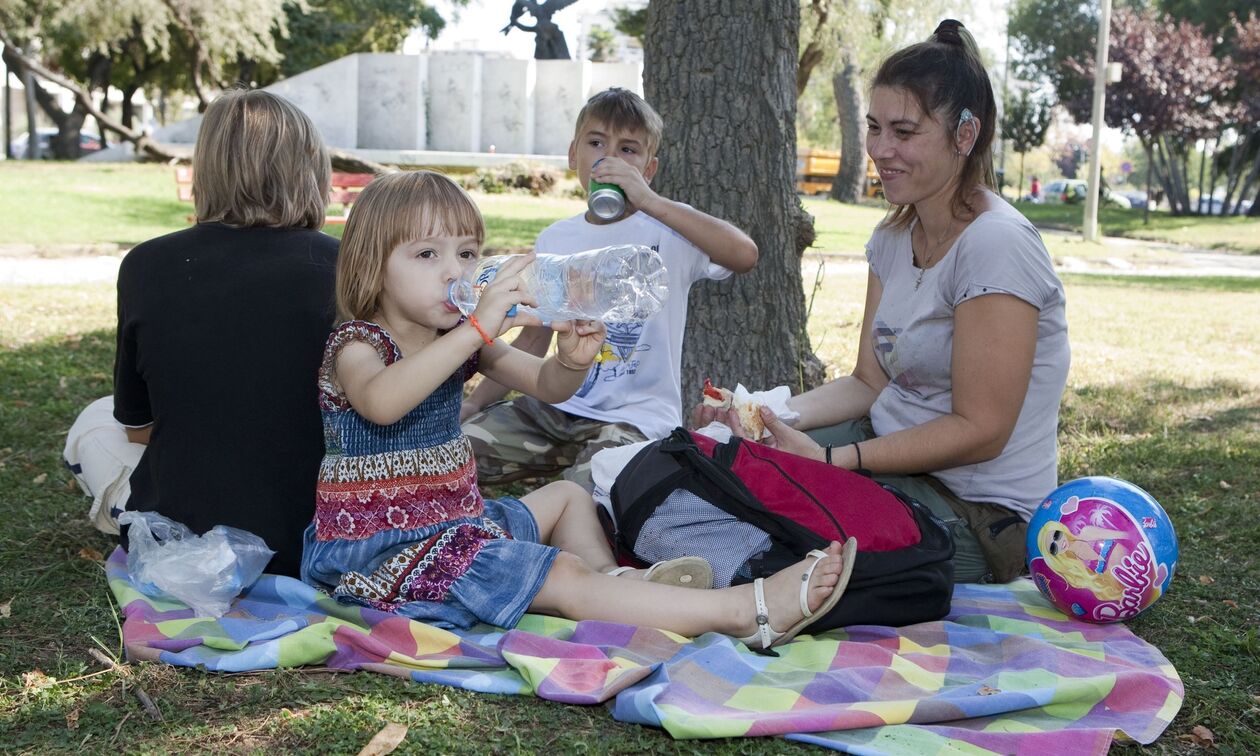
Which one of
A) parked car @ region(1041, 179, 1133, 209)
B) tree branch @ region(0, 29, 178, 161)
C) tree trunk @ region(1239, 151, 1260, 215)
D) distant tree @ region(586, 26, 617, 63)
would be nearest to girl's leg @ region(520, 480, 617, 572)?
tree branch @ region(0, 29, 178, 161)

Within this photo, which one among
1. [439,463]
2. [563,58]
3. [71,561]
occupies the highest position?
[563,58]

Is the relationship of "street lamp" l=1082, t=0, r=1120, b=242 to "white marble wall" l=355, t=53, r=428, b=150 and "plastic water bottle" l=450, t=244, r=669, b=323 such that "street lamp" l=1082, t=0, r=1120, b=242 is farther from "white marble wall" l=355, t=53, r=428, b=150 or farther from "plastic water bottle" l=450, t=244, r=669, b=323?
"plastic water bottle" l=450, t=244, r=669, b=323

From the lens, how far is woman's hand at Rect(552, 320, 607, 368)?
3178 millimetres

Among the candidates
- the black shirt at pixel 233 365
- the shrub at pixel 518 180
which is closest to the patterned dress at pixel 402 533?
the black shirt at pixel 233 365

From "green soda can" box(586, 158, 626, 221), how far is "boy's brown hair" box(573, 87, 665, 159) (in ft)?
1.04

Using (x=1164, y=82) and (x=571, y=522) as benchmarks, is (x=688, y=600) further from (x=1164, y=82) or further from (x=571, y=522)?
(x=1164, y=82)

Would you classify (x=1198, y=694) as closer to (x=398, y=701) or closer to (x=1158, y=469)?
(x=398, y=701)

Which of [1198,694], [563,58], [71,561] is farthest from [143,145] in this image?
[1198,694]

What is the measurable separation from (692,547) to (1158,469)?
304 cm

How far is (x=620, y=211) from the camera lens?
408 centimetres

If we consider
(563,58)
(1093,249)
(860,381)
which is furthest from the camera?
(563,58)

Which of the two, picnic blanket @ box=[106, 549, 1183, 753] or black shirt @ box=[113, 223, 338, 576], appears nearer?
picnic blanket @ box=[106, 549, 1183, 753]

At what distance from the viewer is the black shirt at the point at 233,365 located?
3408mm

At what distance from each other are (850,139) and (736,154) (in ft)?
89.4
